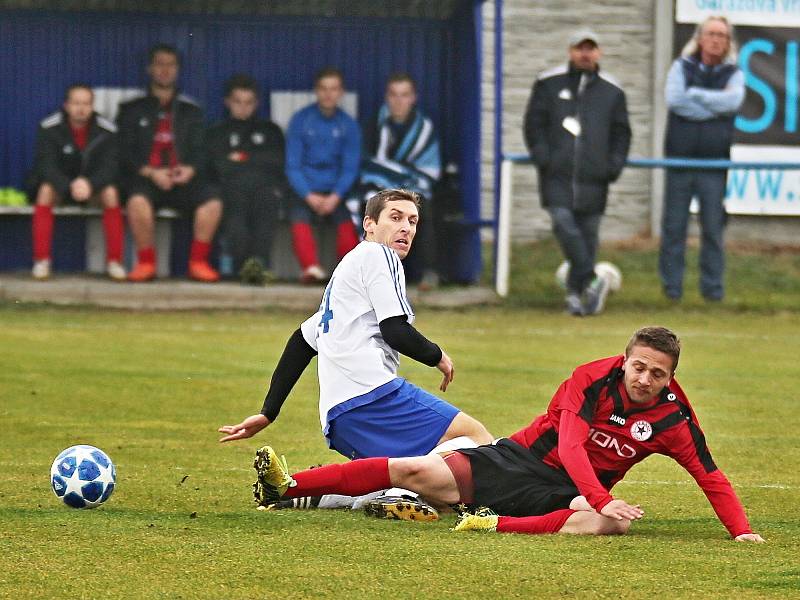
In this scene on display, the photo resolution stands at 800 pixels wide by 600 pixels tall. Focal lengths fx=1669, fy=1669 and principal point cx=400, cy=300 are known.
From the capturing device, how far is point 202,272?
17.1 m

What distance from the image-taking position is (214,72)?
18.0 meters

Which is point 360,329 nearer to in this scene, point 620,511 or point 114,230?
point 620,511

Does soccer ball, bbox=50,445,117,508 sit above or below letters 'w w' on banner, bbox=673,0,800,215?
below

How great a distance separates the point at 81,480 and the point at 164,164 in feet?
34.8

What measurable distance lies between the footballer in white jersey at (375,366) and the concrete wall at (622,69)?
13.0 metres

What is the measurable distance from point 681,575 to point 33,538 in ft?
7.68

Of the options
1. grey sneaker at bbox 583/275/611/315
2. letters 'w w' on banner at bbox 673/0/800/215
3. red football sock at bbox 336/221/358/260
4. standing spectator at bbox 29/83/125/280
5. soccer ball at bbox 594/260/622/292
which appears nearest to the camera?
grey sneaker at bbox 583/275/611/315

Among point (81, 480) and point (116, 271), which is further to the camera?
point (116, 271)

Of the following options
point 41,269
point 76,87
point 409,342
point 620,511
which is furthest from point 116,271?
point 620,511

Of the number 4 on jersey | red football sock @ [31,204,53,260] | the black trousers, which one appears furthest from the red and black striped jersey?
red football sock @ [31,204,53,260]

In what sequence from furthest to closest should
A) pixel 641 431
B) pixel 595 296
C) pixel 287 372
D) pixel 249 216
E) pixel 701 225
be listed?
pixel 249 216 → pixel 701 225 → pixel 595 296 → pixel 287 372 → pixel 641 431

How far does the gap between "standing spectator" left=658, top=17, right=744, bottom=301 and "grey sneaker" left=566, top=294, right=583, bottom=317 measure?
1.20m

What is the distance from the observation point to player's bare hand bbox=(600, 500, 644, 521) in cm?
618

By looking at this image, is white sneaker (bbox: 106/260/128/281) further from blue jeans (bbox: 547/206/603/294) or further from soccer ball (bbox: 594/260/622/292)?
soccer ball (bbox: 594/260/622/292)
